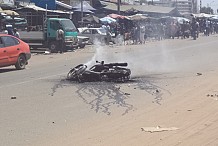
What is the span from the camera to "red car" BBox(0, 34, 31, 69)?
1711 centimetres

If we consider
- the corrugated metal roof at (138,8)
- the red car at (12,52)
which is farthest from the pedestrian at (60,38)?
the corrugated metal roof at (138,8)

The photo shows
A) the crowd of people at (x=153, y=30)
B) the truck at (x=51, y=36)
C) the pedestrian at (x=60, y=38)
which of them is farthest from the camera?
the crowd of people at (x=153, y=30)

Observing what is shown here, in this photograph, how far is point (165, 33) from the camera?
48.1m

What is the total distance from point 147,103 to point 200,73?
19.6 ft

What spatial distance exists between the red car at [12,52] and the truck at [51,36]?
36.9 feet

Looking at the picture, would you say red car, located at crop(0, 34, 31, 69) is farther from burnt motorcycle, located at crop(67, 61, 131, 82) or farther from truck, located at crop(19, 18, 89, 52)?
truck, located at crop(19, 18, 89, 52)

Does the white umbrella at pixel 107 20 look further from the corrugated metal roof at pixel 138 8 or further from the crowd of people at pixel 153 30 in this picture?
the corrugated metal roof at pixel 138 8

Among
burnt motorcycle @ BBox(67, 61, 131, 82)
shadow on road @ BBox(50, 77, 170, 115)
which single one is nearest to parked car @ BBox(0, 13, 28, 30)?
shadow on road @ BBox(50, 77, 170, 115)

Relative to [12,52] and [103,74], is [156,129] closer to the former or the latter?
[103,74]

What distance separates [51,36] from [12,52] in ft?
40.9

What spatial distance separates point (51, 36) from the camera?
29891 mm

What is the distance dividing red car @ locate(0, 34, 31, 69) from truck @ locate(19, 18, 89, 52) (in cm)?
1123

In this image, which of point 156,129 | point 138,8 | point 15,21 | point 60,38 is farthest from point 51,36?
point 138,8

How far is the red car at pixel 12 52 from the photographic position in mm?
17109
